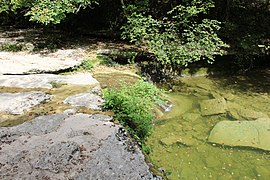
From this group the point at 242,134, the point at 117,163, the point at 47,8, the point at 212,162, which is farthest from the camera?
the point at 47,8

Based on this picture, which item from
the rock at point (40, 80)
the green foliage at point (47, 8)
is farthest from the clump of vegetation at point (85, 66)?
the green foliage at point (47, 8)

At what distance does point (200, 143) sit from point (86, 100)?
8.63 ft

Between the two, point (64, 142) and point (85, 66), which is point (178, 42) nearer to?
point (85, 66)

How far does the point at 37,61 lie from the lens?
8.63 metres

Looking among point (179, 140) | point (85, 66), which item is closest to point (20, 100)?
point (85, 66)

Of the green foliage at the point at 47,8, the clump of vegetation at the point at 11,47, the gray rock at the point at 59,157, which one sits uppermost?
the green foliage at the point at 47,8

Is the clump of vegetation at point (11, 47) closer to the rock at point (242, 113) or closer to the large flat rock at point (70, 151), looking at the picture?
the large flat rock at point (70, 151)

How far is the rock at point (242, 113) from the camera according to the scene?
23.9ft

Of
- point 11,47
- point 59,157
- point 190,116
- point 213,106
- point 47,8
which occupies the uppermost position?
point 47,8

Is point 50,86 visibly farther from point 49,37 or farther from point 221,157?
point 49,37

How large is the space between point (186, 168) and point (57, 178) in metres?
2.75

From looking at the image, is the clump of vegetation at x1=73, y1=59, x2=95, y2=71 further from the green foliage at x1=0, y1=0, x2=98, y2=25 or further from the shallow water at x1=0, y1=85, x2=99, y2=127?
the shallow water at x1=0, y1=85, x2=99, y2=127

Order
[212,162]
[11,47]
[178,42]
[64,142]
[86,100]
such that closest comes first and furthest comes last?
[64,142]
[212,162]
[86,100]
[178,42]
[11,47]

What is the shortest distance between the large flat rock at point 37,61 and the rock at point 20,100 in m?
1.71
